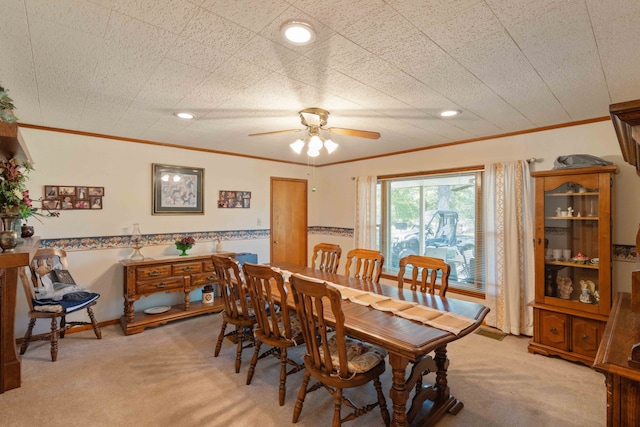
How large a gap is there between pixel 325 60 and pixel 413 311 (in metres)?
1.69

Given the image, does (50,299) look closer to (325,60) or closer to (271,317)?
(271,317)

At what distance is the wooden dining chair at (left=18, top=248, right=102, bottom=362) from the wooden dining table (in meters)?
2.40

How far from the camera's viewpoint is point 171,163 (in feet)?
13.8

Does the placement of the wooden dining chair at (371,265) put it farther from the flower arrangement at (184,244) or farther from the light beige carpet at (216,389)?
the flower arrangement at (184,244)

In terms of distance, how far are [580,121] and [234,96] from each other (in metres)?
3.31

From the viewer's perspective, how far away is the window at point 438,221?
3900 millimetres

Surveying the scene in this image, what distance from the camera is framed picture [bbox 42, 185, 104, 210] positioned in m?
3.37

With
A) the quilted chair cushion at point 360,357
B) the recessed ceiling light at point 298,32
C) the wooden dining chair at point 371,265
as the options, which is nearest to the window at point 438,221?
the wooden dining chair at point 371,265

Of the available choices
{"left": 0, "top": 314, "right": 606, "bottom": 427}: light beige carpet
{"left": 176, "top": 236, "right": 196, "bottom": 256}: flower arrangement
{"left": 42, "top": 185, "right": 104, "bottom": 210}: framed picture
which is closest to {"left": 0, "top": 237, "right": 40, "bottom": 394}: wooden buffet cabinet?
{"left": 0, "top": 314, "right": 606, "bottom": 427}: light beige carpet

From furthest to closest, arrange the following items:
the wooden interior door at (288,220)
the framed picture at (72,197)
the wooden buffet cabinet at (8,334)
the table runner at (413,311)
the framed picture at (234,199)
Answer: the wooden interior door at (288,220)
the framed picture at (234,199)
the framed picture at (72,197)
the wooden buffet cabinet at (8,334)
the table runner at (413,311)

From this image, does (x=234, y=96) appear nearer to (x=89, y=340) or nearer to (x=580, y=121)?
(x=89, y=340)

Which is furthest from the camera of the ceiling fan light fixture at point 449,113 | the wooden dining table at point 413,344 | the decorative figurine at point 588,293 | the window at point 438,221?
the window at point 438,221

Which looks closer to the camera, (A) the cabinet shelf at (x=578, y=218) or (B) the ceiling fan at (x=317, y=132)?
(B) the ceiling fan at (x=317, y=132)

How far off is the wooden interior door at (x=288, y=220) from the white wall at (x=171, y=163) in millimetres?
260
